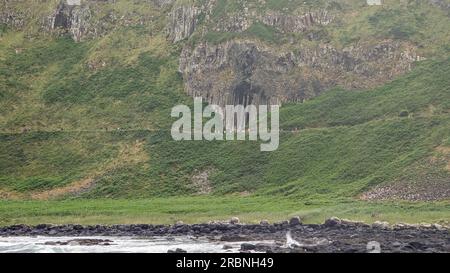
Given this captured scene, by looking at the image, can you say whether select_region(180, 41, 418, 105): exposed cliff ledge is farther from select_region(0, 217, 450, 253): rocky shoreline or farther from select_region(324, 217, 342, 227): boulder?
select_region(324, 217, 342, 227): boulder

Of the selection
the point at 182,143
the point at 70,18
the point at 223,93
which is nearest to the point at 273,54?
the point at 223,93

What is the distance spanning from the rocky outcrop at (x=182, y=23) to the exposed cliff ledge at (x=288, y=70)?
12.7m

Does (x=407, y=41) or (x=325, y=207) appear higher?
(x=407, y=41)

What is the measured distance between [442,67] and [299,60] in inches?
887

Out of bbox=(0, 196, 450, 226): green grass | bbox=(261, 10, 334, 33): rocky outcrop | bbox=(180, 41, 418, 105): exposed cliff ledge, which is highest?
bbox=(261, 10, 334, 33): rocky outcrop

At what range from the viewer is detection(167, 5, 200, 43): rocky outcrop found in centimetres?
13312

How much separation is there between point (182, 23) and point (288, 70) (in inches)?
1006

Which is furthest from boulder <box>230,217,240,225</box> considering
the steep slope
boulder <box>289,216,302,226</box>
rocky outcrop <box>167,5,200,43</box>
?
rocky outcrop <box>167,5,200,43</box>

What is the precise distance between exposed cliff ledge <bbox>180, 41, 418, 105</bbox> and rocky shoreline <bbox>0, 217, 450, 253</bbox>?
4688 cm

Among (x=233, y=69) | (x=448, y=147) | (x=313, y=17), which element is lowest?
(x=448, y=147)

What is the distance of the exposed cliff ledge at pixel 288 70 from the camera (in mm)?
116562
